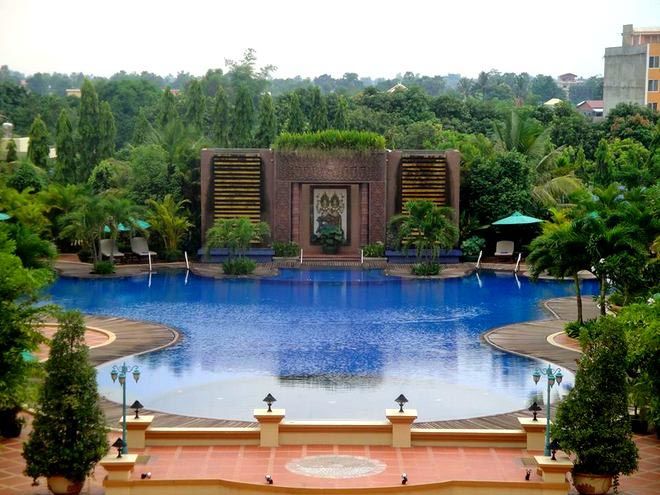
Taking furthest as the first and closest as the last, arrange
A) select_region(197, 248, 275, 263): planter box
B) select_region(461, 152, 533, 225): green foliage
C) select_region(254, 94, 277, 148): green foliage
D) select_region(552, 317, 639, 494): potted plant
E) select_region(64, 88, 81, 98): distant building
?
select_region(64, 88, 81, 98): distant building
select_region(254, 94, 277, 148): green foliage
select_region(461, 152, 533, 225): green foliage
select_region(197, 248, 275, 263): planter box
select_region(552, 317, 639, 494): potted plant

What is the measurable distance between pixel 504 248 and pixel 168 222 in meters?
11.7

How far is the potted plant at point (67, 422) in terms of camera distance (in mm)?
14695

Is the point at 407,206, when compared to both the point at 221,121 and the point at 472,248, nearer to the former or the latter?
the point at 472,248

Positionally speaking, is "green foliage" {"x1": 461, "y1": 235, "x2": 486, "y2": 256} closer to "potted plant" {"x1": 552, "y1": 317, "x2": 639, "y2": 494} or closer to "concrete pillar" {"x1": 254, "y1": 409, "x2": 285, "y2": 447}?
"concrete pillar" {"x1": 254, "y1": 409, "x2": 285, "y2": 447}

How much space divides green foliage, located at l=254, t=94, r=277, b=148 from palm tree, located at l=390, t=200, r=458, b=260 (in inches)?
607

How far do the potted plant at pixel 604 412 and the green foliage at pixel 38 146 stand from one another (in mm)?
39211

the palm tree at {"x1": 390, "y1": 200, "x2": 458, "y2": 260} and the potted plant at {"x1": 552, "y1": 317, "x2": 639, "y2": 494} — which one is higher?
the palm tree at {"x1": 390, "y1": 200, "x2": 458, "y2": 260}

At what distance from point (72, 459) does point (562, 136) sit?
44.5 m

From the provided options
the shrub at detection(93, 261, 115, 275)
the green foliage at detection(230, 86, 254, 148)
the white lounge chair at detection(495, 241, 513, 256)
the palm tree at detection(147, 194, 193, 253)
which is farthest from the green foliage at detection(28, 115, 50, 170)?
the white lounge chair at detection(495, 241, 513, 256)

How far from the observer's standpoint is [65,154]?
47.6 m

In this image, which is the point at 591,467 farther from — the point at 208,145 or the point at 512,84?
→ the point at 512,84

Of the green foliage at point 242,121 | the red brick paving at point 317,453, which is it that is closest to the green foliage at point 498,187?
the green foliage at point 242,121

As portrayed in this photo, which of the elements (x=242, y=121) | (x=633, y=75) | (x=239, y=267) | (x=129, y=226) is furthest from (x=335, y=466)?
(x=633, y=75)

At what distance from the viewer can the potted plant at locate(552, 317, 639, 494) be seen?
14875 mm
